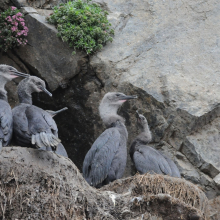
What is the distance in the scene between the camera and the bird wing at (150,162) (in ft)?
22.0

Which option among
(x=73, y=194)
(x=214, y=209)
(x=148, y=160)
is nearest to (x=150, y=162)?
(x=148, y=160)

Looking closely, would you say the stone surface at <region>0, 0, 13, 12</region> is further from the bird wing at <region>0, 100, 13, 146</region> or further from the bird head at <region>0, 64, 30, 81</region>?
the bird wing at <region>0, 100, 13, 146</region>

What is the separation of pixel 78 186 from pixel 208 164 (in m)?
2.62

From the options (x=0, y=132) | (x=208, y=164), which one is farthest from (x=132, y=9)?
(x=0, y=132)

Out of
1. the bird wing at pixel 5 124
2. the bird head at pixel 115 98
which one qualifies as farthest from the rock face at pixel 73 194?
the bird head at pixel 115 98

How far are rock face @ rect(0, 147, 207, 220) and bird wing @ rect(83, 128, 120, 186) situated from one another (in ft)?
1.62

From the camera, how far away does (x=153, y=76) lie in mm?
8023

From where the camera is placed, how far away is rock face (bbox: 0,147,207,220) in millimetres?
4980

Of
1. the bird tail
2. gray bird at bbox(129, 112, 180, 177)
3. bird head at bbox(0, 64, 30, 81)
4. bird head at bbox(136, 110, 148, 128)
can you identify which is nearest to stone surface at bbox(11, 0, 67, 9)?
bird head at bbox(0, 64, 30, 81)

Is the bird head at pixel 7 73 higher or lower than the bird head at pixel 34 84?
higher

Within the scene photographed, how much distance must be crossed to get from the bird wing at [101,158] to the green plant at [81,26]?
2.03m

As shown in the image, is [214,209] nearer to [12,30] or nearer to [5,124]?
[5,124]

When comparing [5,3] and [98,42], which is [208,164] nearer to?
[98,42]

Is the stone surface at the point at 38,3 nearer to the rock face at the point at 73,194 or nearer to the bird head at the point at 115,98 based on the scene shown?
the bird head at the point at 115,98
